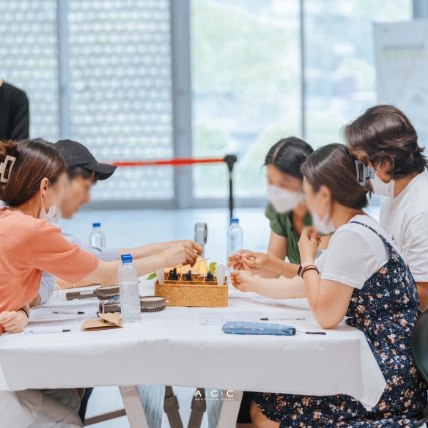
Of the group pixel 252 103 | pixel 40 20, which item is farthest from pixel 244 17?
pixel 40 20

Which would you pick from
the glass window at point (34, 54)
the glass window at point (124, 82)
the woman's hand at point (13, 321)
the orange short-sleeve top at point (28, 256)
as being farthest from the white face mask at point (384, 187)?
the glass window at point (34, 54)

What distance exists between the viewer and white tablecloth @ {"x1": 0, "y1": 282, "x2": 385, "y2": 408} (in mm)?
1531

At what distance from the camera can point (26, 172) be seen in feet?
5.60

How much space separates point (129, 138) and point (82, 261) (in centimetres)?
694

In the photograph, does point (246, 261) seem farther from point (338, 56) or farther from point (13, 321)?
point (338, 56)

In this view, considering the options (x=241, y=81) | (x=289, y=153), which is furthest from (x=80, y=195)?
(x=241, y=81)

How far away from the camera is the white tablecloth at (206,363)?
5.02 feet

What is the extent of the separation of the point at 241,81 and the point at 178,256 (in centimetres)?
670

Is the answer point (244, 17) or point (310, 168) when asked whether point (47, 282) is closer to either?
point (310, 168)

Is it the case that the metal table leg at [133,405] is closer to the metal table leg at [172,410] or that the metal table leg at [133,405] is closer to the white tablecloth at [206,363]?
the white tablecloth at [206,363]

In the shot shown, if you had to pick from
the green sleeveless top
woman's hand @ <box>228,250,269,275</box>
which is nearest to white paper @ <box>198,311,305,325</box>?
woman's hand @ <box>228,250,269,275</box>

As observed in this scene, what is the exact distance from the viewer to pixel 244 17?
822 centimetres

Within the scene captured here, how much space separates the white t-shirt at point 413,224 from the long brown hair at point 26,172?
1082 mm

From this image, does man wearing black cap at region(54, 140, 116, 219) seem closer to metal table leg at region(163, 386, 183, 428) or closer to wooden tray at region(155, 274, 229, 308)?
wooden tray at region(155, 274, 229, 308)
